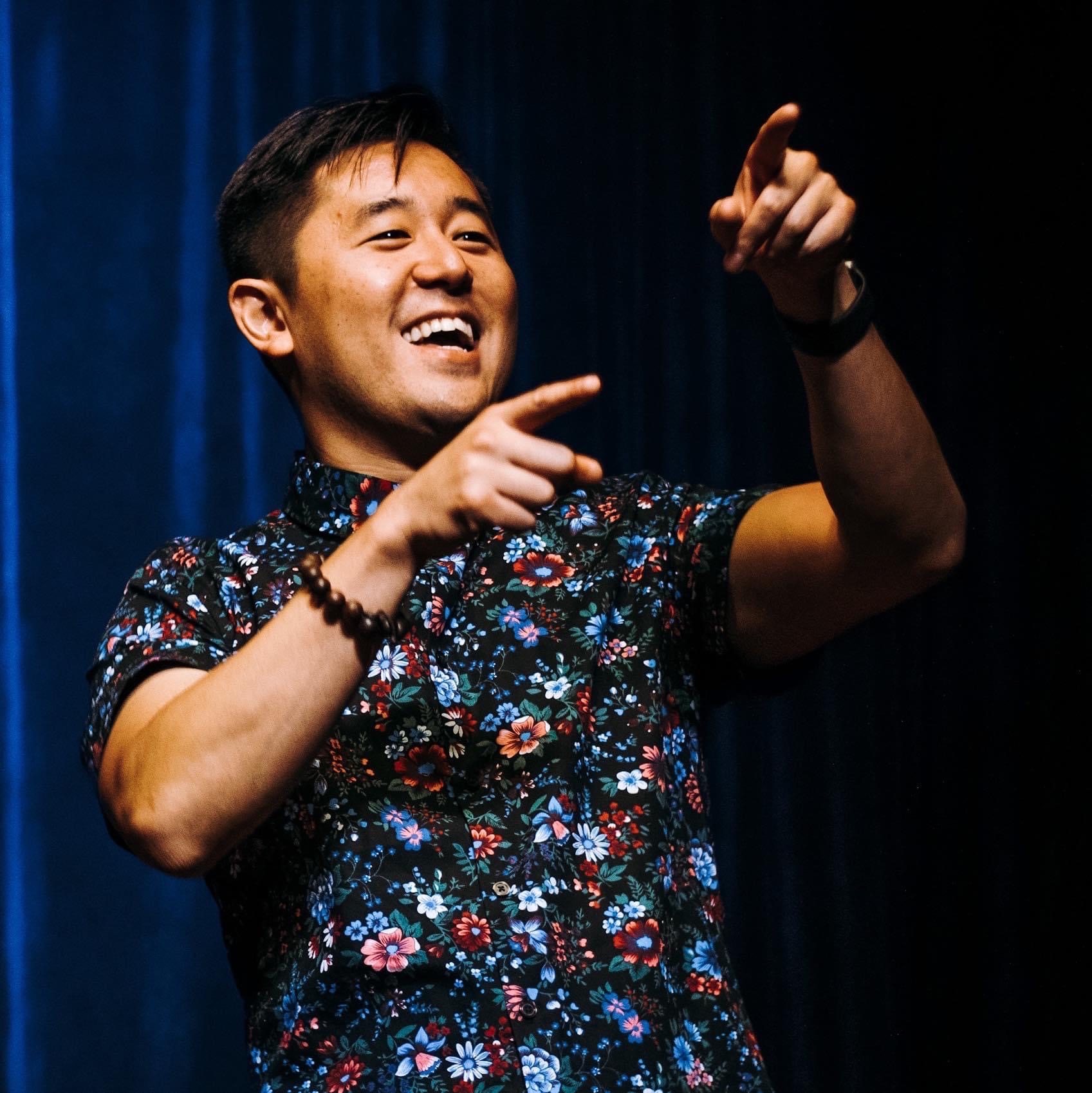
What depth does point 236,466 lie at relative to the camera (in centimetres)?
187

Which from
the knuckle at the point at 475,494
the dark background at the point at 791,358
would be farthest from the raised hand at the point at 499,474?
the dark background at the point at 791,358

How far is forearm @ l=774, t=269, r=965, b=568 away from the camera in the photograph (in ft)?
3.26

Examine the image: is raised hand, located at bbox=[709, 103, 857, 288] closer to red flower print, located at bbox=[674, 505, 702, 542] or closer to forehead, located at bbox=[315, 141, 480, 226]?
red flower print, located at bbox=[674, 505, 702, 542]

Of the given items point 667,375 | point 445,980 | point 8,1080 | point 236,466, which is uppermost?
point 667,375

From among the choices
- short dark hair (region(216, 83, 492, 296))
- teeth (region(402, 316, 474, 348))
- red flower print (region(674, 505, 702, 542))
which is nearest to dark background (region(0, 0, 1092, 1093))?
short dark hair (region(216, 83, 492, 296))

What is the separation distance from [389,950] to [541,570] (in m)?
0.34

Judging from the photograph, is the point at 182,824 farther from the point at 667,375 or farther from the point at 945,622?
the point at 945,622

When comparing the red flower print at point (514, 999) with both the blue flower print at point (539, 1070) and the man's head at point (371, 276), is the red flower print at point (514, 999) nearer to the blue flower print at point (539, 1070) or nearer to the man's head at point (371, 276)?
the blue flower print at point (539, 1070)

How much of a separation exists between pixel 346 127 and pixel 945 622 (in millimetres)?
1355

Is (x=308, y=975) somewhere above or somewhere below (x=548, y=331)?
below

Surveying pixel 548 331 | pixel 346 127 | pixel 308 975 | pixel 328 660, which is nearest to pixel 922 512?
pixel 328 660

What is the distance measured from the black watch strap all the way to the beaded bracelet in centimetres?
34

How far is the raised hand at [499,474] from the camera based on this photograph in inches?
34.5

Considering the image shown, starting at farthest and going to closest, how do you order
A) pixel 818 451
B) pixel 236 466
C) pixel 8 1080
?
pixel 236 466 < pixel 8 1080 < pixel 818 451
